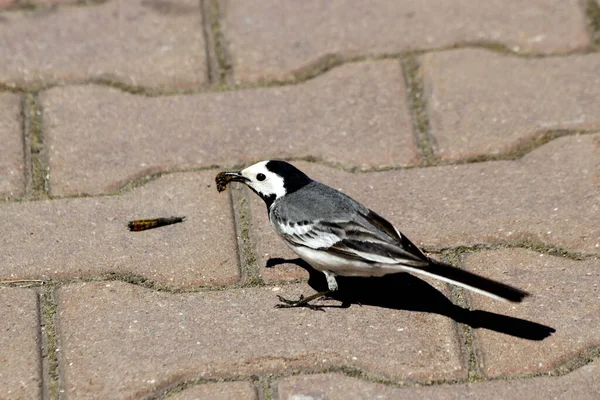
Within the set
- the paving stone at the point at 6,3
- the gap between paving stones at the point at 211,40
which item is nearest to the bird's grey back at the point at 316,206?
the gap between paving stones at the point at 211,40

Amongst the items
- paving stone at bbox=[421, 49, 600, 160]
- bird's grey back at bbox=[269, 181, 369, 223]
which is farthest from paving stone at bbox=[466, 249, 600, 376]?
paving stone at bbox=[421, 49, 600, 160]

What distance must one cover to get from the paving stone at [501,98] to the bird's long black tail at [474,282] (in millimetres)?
1117

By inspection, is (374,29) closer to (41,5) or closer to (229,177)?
(229,177)

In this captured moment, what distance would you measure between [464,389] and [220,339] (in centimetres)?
94

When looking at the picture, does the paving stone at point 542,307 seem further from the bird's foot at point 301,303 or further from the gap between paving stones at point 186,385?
the gap between paving stones at point 186,385

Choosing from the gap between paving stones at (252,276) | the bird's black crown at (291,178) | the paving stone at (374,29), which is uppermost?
the paving stone at (374,29)

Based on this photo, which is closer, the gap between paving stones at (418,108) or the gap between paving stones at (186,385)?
the gap between paving stones at (186,385)

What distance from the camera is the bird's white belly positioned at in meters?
3.88

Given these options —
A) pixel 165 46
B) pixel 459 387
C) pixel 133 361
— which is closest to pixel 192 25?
pixel 165 46

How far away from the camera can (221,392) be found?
3.51 m

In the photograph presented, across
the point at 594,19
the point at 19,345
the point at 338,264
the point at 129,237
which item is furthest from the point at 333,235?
the point at 594,19

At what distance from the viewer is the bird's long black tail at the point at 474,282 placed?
3.57 metres

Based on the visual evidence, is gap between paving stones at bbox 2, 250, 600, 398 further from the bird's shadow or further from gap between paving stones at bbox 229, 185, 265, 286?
gap between paving stones at bbox 229, 185, 265, 286

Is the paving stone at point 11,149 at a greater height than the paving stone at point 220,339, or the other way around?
the paving stone at point 11,149
